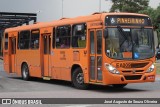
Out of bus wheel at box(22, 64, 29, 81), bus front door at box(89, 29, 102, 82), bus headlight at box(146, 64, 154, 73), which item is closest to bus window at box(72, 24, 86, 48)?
bus front door at box(89, 29, 102, 82)

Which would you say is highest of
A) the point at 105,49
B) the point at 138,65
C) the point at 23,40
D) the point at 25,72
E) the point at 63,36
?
the point at 63,36

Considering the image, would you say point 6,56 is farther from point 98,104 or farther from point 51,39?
point 98,104

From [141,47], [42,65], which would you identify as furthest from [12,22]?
[141,47]

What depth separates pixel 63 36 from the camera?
20.7 metres

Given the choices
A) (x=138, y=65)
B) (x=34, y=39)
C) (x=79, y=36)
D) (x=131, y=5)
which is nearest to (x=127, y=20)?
(x=138, y=65)

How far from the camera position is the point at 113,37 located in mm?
17938

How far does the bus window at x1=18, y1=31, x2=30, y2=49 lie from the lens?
970 inches

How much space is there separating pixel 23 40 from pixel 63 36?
4936mm

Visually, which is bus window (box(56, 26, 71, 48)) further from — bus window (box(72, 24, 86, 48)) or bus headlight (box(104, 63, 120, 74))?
bus headlight (box(104, 63, 120, 74))

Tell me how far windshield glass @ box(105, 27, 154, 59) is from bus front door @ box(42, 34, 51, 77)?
4.98 meters

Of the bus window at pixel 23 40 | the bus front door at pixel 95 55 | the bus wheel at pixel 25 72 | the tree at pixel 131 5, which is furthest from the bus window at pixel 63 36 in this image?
the tree at pixel 131 5

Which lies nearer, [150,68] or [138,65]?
[138,65]

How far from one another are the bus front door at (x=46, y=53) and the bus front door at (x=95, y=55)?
404 centimetres

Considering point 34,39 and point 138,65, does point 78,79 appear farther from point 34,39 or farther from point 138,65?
point 34,39
